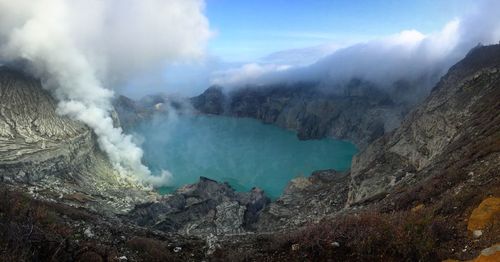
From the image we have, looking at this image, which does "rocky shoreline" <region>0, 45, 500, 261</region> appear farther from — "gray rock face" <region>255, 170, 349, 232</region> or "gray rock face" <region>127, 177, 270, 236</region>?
"gray rock face" <region>255, 170, 349, 232</region>

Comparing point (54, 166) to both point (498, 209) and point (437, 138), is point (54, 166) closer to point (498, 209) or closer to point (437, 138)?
point (437, 138)

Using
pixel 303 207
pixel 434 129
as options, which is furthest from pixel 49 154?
pixel 434 129

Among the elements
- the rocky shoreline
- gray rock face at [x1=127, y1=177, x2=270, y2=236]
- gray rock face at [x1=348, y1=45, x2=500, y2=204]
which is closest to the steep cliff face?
the rocky shoreline

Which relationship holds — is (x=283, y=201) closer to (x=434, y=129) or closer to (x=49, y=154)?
(x=434, y=129)

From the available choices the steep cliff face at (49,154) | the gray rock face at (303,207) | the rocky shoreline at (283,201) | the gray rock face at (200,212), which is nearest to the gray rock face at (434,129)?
the rocky shoreline at (283,201)

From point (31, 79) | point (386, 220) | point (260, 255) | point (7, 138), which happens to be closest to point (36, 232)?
point (260, 255)

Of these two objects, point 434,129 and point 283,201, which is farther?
point 283,201

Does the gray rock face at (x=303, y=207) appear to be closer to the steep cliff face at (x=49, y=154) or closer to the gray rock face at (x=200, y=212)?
the gray rock face at (x=200, y=212)
